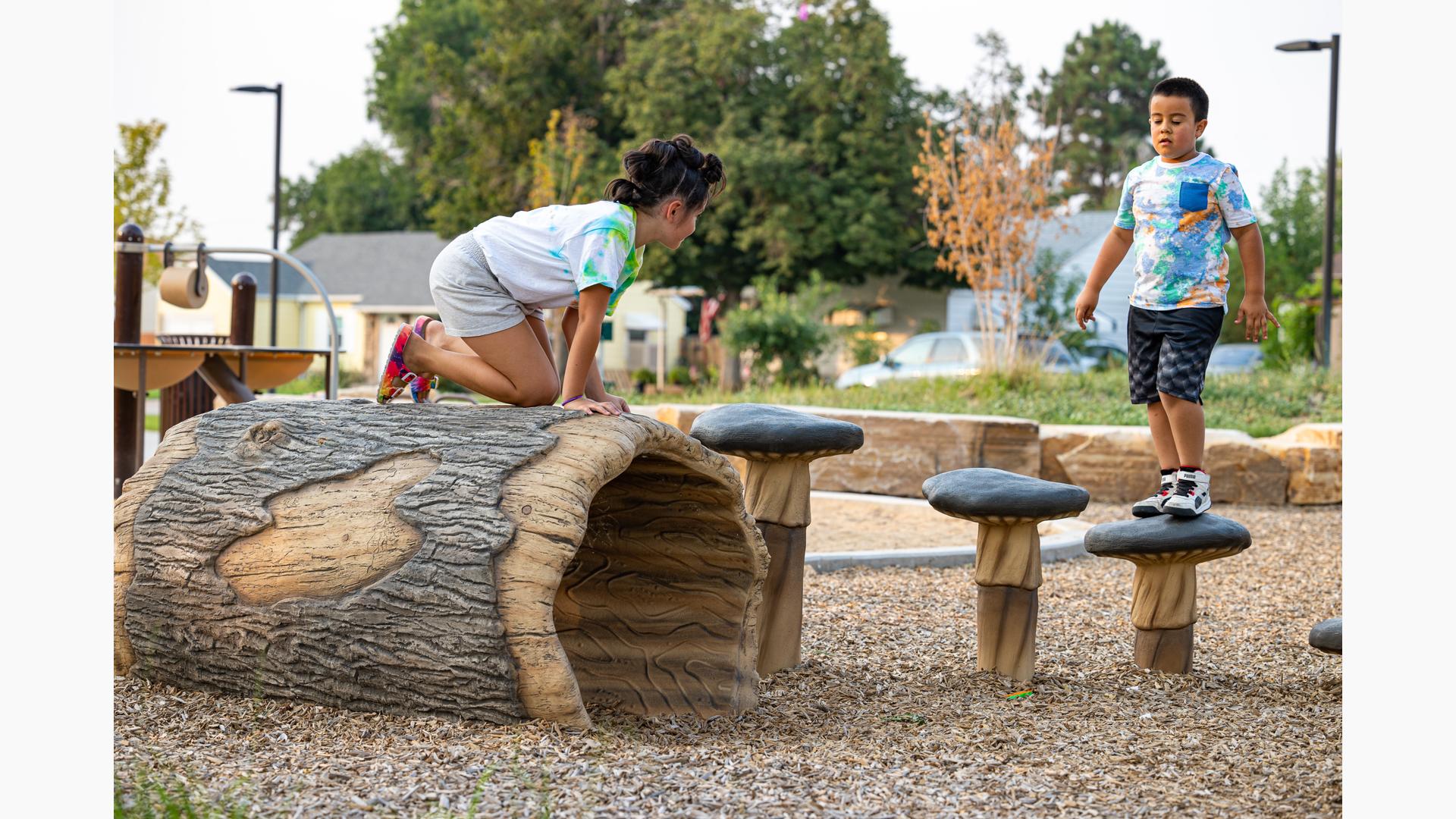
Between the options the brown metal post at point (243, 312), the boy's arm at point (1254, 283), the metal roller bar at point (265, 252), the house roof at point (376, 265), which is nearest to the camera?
the boy's arm at point (1254, 283)

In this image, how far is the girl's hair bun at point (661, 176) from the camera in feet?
12.4

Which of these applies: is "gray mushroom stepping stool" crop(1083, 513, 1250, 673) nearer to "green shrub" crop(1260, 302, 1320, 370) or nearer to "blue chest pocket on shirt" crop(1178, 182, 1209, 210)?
"blue chest pocket on shirt" crop(1178, 182, 1209, 210)

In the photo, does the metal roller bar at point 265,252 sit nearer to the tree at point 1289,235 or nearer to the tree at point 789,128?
the tree at point 789,128

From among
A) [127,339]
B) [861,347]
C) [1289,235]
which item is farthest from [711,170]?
[1289,235]

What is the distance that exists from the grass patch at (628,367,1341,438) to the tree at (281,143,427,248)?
37.8 meters

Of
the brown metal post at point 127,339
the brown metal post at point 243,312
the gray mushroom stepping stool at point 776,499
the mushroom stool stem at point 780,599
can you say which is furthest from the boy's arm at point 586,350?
the brown metal post at point 243,312

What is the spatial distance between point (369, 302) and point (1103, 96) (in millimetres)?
30276

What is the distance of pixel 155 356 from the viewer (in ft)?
25.6

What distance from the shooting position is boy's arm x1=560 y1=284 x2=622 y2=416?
11.8ft

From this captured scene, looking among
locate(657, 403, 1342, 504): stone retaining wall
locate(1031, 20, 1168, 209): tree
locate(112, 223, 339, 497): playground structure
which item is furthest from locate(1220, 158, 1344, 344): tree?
locate(112, 223, 339, 497): playground structure

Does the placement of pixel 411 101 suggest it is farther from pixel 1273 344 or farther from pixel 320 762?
pixel 320 762

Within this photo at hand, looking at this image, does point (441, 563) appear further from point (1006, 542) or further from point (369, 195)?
point (369, 195)

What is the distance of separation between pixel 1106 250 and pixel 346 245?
3958cm

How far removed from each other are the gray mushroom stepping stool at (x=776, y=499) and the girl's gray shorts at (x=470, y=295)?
744 millimetres
